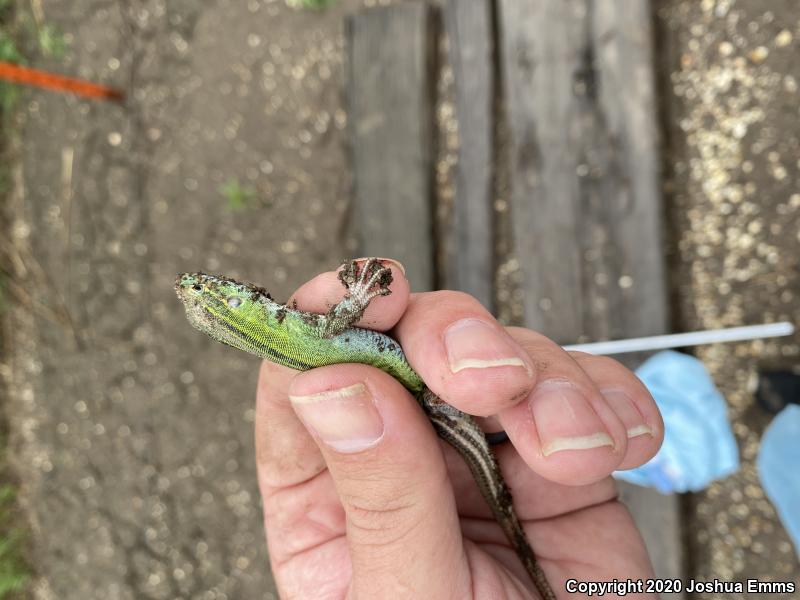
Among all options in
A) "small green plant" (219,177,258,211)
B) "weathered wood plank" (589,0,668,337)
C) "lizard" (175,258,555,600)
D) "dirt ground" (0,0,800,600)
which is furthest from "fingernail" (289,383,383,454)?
"small green plant" (219,177,258,211)

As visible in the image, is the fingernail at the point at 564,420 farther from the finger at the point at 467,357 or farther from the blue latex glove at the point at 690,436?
the blue latex glove at the point at 690,436

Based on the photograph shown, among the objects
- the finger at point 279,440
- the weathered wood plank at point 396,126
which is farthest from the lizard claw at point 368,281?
the weathered wood plank at point 396,126

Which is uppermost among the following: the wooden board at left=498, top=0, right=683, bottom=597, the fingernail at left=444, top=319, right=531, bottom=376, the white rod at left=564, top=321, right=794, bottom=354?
the wooden board at left=498, top=0, right=683, bottom=597

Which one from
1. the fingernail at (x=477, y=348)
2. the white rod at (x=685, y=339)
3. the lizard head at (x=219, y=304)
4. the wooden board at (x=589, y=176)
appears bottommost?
the white rod at (x=685, y=339)

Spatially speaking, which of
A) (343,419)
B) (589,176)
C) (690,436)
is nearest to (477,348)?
(343,419)

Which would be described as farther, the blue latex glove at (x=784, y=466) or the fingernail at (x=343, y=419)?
the blue latex glove at (x=784, y=466)

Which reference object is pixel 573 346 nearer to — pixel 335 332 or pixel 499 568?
pixel 499 568

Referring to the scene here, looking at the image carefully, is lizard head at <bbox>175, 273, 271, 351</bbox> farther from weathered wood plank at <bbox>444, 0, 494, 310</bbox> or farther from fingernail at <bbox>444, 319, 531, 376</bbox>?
weathered wood plank at <bbox>444, 0, 494, 310</bbox>

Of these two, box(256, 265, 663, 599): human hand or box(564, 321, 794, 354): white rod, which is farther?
box(564, 321, 794, 354): white rod
